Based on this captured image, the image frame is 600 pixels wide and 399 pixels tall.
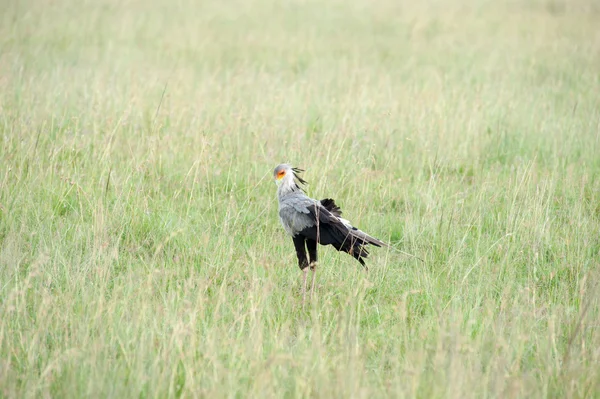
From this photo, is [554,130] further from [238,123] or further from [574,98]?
[238,123]

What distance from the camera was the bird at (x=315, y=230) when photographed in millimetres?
3844

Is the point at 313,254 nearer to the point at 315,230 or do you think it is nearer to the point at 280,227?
the point at 315,230

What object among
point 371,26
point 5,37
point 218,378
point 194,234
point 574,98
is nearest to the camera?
point 218,378

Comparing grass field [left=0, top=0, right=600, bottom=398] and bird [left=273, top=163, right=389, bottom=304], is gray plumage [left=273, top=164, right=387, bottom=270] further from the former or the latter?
grass field [left=0, top=0, right=600, bottom=398]

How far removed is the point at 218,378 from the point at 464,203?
310cm

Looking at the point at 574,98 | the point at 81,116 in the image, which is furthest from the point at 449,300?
the point at 574,98

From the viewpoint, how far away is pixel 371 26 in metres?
14.2

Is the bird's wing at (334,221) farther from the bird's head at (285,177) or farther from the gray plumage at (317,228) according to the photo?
the bird's head at (285,177)

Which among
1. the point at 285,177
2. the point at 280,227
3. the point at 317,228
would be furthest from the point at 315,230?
the point at 280,227

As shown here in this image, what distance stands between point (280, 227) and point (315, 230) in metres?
1.04

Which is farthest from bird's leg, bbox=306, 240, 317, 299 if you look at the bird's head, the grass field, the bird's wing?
the bird's head

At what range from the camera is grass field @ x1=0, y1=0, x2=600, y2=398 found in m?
2.95

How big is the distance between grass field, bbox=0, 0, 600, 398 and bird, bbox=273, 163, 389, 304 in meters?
0.19

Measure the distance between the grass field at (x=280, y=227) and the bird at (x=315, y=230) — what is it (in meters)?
0.19
